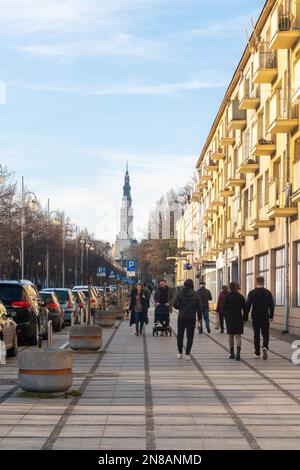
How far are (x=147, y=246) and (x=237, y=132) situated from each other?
72.6m

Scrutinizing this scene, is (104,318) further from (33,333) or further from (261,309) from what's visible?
(261,309)

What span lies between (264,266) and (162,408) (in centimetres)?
2674

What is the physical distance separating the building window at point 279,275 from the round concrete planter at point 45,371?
21031 mm

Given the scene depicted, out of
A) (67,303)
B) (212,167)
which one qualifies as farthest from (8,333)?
(212,167)

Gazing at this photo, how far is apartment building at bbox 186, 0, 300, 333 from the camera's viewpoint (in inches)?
1180

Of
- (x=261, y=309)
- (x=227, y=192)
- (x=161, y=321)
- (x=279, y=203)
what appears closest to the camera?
(x=261, y=309)

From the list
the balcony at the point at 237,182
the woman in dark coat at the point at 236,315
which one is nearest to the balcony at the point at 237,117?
the balcony at the point at 237,182

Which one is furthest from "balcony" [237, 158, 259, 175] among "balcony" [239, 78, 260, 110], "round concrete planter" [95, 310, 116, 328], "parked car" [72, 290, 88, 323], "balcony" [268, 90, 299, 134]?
"round concrete planter" [95, 310, 116, 328]

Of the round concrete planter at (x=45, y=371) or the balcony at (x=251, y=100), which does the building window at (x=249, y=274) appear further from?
the round concrete planter at (x=45, y=371)

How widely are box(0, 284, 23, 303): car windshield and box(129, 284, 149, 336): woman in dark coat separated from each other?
6.89 meters

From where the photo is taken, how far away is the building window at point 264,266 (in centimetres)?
3697

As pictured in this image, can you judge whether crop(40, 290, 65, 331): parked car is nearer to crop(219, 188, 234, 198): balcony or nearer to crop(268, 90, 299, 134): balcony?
crop(268, 90, 299, 134): balcony

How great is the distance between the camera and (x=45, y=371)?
1249 centimetres

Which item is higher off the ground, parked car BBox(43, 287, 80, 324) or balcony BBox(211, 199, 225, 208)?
balcony BBox(211, 199, 225, 208)
